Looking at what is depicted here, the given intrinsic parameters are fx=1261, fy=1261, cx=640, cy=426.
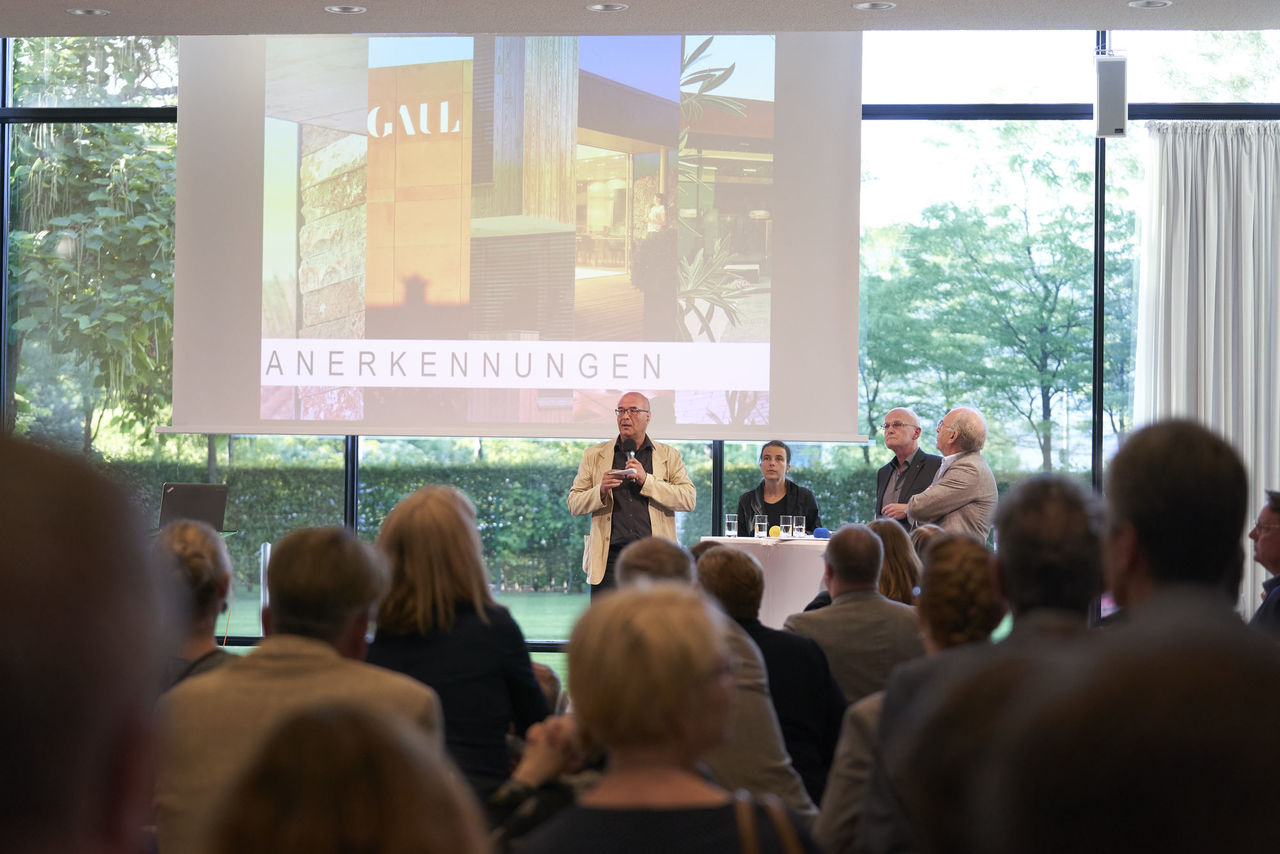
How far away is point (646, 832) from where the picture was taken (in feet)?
4.58

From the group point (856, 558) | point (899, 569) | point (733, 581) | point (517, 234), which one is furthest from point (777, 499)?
point (733, 581)

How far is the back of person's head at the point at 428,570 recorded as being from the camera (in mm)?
2742

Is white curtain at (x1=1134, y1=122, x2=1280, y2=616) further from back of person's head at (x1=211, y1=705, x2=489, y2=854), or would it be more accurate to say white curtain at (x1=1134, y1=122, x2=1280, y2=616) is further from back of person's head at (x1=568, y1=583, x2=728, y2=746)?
back of person's head at (x1=211, y1=705, x2=489, y2=854)

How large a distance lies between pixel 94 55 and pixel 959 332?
581 centimetres

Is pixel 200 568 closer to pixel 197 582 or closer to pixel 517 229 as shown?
pixel 197 582

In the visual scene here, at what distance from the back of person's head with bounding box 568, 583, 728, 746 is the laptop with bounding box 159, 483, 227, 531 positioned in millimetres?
5662

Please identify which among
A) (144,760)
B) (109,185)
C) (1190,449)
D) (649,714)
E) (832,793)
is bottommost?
(832,793)

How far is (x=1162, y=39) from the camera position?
25.6 feet

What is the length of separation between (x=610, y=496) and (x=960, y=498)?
72.2 inches

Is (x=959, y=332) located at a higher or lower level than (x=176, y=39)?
lower

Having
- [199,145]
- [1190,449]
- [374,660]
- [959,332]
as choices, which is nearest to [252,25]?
[199,145]

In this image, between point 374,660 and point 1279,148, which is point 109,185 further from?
point 1279,148

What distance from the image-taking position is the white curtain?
769 cm

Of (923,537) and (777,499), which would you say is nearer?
(923,537)
